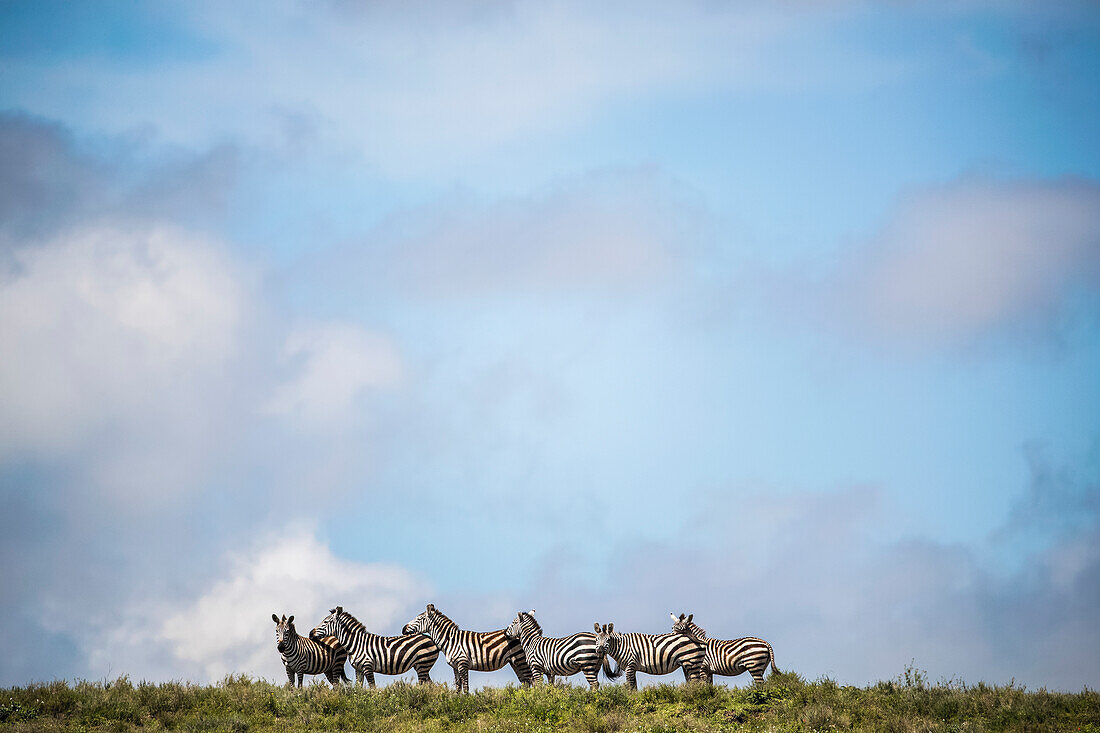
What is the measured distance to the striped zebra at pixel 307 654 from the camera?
3012 centimetres

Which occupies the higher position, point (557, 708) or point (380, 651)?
point (380, 651)

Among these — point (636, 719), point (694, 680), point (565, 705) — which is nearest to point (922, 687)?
point (694, 680)

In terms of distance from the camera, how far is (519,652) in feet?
104

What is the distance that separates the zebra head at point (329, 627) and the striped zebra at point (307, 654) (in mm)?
264

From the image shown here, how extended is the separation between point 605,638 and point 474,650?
419cm

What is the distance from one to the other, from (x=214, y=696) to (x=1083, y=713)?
24368 mm

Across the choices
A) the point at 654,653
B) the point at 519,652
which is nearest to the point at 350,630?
the point at 519,652

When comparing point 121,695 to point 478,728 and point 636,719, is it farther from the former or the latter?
point 636,719

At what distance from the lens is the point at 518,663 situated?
31812mm

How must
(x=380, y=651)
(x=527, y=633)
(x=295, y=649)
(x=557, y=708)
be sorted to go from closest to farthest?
(x=557, y=708) → (x=295, y=649) → (x=380, y=651) → (x=527, y=633)

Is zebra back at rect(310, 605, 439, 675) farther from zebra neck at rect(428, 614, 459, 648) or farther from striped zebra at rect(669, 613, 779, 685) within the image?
striped zebra at rect(669, 613, 779, 685)

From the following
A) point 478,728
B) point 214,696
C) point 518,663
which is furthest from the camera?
point 518,663

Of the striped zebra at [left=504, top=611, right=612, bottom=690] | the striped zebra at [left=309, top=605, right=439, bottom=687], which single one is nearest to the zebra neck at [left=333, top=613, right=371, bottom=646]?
the striped zebra at [left=309, top=605, right=439, bottom=687]

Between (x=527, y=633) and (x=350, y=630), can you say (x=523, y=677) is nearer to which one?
(x=527, y=633)
